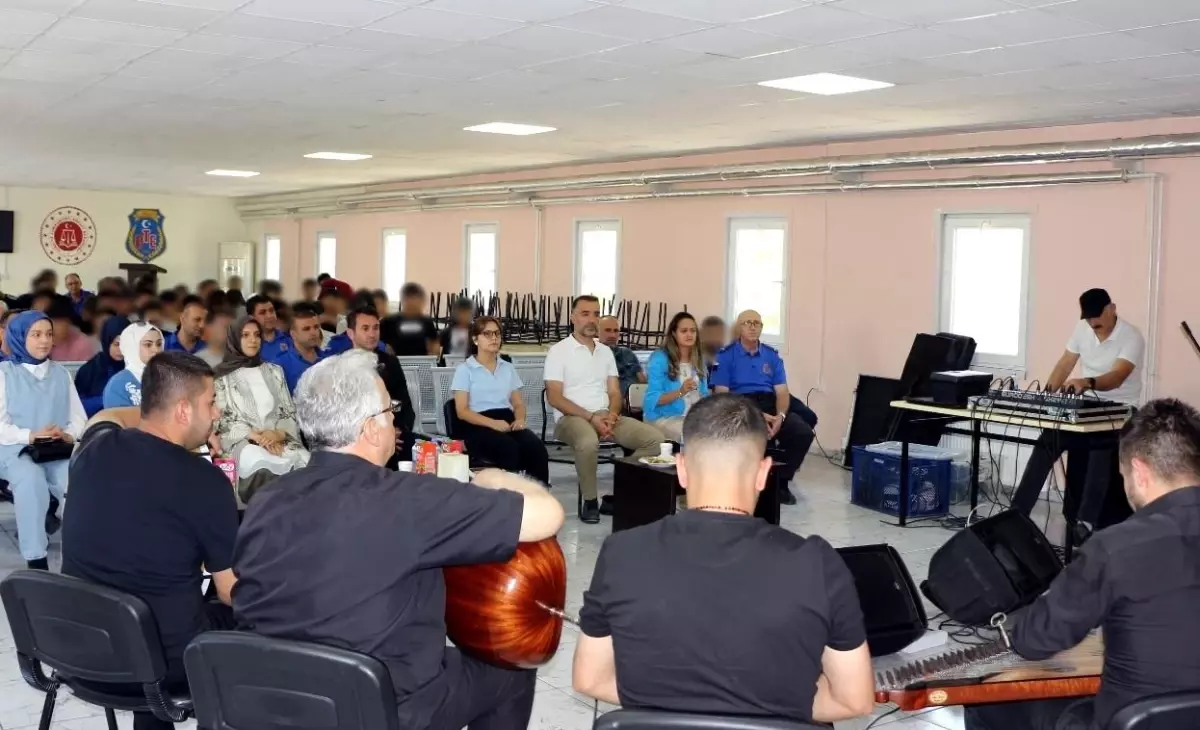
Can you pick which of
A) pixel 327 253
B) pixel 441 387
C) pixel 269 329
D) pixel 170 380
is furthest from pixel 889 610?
pixel 327 253

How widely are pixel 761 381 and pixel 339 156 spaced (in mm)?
6494

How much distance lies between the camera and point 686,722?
185cm

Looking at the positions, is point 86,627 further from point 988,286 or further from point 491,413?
point 988,286

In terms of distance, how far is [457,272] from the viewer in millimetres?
15148

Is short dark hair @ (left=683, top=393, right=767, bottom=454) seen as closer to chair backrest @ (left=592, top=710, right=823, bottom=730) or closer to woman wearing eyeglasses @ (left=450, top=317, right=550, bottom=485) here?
chair backrest @ (left=592, top=710, right=823, bottom=730)

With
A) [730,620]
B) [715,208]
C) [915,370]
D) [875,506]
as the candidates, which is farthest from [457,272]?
[730,620]

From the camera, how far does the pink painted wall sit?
7.79m

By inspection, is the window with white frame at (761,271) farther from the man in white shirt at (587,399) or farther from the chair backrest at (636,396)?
the man in white shirt at (587,399)

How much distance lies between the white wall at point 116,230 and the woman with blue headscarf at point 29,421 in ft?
47.4

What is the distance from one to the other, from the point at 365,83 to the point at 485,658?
18.4ft

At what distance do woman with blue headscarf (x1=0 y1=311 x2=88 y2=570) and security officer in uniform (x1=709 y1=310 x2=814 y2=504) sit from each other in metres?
4.09

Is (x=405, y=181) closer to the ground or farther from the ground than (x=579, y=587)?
farther from the ground

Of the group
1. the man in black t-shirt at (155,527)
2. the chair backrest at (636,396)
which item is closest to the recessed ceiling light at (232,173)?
the chair backrest at (636,396)

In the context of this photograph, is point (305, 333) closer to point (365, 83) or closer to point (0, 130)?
point (365, 83)
